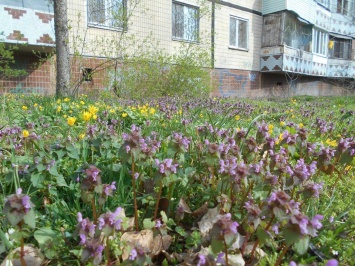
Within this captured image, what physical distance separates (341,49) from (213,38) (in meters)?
16.7

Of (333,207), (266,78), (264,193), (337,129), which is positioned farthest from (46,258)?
(266,78)

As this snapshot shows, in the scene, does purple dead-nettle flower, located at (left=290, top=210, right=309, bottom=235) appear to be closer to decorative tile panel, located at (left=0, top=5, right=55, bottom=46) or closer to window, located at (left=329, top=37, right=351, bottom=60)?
decorative tile panel, located at (left=0, top=5, right=55, bottom=46)

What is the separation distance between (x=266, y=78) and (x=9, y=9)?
50.6ft

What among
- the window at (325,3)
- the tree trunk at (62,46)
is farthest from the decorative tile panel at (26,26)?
the window at (325,3)

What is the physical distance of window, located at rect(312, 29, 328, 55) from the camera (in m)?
22.7

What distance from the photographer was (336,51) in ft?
89.0

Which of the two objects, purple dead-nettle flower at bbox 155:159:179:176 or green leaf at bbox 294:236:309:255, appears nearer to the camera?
green leaf at bbox 294:236:309:255

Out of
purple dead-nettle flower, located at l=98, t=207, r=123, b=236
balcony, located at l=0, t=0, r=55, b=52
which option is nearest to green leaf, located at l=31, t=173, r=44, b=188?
purple dead-nettle flower, located at l=98, t=207, r=123, b=236

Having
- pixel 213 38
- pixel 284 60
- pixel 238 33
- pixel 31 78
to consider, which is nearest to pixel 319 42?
pixel 284 60

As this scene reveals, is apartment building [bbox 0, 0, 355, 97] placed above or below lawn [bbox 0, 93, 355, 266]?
above

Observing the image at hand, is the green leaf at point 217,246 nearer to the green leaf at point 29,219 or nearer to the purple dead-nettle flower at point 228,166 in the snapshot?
the purple dead-nettle flower at point 228,166

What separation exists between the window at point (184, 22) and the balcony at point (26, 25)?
263 inches

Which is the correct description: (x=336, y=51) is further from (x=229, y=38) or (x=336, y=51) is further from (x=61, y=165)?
(x=61, y=165)

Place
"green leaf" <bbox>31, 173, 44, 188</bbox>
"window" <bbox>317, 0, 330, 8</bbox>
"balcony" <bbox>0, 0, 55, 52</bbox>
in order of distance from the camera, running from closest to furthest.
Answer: "green leaf" <bbox>31, 173, 44, 188</bbox>, "balcony" <bbox>0, 0, 55, 52</bbox>, "window" <bbox>317, 0, 330, 8</bbox>
